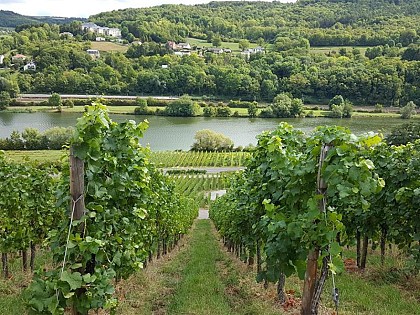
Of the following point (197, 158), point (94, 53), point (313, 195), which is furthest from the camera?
point (94, 53)

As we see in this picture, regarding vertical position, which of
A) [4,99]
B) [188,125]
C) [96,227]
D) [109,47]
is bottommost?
[188,125]

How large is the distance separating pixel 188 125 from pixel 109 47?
74.8 metres

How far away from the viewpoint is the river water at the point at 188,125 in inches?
2391

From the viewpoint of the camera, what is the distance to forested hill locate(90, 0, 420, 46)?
14525cm

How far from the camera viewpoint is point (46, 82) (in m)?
94.0

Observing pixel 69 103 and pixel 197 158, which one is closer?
pixel 197 158

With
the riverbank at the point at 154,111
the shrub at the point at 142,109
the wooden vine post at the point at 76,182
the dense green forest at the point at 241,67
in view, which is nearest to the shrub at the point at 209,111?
the riverbank at the point at 154,111

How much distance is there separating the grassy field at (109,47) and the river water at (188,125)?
59805 millimetres

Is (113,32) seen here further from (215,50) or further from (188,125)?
(188,125)

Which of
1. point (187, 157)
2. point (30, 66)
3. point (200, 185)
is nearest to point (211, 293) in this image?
point (200, 185)

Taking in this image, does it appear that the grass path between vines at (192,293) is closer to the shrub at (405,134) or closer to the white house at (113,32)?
the shrub at (405,134)

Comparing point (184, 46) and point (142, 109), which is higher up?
point (184, 46)

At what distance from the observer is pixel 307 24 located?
179250mm

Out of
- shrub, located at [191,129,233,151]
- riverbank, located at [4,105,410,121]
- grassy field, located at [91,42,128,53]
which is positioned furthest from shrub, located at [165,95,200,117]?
grassy field, located at [91,42,128,53]
